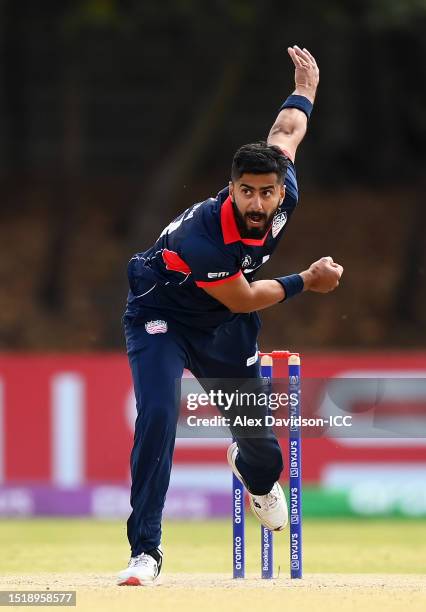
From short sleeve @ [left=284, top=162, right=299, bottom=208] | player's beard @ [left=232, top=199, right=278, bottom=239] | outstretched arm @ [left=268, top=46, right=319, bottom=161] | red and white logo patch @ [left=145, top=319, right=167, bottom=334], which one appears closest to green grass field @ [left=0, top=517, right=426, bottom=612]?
red and white logo patch @ [left=145, top=319, right=167, bottom=334]

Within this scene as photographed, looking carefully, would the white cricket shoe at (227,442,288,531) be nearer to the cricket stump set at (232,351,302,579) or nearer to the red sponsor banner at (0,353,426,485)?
the cricket stump set at (232,351,302,579)

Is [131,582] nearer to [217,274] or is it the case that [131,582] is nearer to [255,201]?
[217,274]

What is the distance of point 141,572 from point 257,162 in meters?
1.77

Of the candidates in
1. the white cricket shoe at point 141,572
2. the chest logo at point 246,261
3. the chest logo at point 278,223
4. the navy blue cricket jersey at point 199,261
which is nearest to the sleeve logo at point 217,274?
the navy blue cricket jersey at point 199,261

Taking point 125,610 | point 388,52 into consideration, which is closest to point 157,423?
point 125,610

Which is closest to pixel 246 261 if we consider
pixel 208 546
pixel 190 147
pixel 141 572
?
pixel 141 572

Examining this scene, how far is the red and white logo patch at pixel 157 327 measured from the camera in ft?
19.8

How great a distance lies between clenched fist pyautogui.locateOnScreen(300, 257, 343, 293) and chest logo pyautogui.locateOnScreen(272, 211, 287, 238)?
0.23 meters

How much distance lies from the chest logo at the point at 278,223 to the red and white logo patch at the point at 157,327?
616mm

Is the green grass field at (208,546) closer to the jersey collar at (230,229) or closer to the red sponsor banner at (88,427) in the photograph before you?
the red sponsor banner at (88,427)

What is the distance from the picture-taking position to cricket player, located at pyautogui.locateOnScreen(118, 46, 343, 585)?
5.74 metres

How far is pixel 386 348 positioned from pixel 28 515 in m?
7.51

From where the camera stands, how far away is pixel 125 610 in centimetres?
512

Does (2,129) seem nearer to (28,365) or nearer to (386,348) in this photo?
(386,348)
